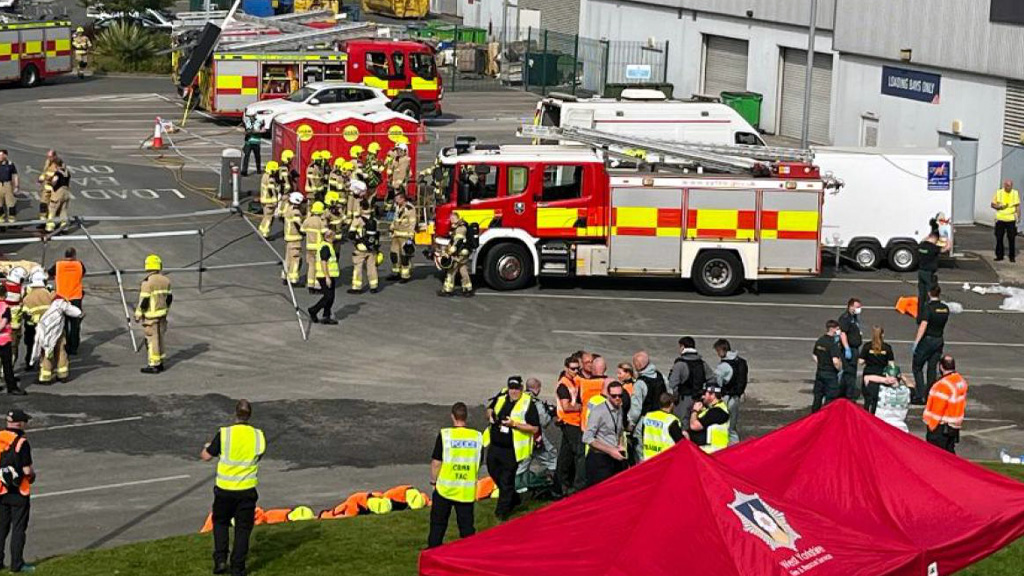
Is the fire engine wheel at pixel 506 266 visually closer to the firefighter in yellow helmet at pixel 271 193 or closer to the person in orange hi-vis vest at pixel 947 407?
the firefighter in yellow helmet at pixel 271 193

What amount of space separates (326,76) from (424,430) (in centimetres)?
2546

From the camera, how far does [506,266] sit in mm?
28969

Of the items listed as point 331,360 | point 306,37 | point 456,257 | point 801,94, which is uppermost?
point 306,37

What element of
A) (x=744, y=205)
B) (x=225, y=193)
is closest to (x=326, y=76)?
(x=225, y=193)

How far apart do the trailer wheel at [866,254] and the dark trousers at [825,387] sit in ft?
37.8

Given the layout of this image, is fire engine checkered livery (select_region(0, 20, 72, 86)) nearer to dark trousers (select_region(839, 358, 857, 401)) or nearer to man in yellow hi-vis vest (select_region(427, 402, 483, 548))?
dark trousers (select_region(839, 358, 857, 401))

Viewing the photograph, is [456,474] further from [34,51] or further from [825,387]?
[34,51]

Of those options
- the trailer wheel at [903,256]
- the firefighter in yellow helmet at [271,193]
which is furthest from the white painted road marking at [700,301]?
the firefighter in yellow helmet at [271,193]

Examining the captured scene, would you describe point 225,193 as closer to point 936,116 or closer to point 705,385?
point 936,116

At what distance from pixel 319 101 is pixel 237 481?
28121mm

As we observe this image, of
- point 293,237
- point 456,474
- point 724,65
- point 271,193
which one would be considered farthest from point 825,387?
point 724,65

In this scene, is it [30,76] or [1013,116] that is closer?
[1013,116]

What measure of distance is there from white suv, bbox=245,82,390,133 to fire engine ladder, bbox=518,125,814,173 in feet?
33.7

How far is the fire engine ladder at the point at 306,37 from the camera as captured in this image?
43.6m
